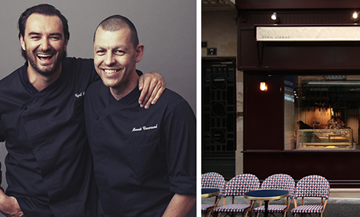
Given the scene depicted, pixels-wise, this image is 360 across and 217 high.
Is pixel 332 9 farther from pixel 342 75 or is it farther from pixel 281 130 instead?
pixel 281 130

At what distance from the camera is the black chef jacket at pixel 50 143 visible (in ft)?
12.7

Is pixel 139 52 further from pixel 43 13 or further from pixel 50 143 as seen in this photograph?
pixel 50 143

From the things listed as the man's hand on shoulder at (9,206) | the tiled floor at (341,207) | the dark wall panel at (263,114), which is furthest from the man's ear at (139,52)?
the dark wall panel at (263,114)

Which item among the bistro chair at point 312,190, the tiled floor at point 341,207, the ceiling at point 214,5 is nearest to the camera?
the bistro chair at point 312,190

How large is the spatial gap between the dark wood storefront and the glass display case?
6.9 inches

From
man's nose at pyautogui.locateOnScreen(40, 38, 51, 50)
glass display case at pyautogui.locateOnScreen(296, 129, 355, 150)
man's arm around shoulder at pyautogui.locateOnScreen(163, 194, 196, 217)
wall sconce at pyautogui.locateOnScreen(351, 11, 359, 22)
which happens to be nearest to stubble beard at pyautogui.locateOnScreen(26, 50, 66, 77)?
man's nose at pyautogui.locateOnScreen(40, 38, 51, 50)

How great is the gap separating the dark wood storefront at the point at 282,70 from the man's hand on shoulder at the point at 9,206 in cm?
801

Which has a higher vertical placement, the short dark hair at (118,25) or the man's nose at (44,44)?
the short dark hair at (118,25)

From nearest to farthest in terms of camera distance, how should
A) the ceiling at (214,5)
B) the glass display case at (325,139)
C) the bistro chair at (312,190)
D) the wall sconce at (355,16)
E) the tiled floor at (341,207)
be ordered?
1. the bistro chair at (312,190)
2. the tiled floor at (341,207)
3. the wall sconce at (355,16)
4. the glass display case at (325,139)
5. the ceiling at (214,5)

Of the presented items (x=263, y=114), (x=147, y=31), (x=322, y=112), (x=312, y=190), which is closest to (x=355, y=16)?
(x=322, y=112)

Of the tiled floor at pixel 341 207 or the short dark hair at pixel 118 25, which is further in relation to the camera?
the tiled floor at pixel 341 207

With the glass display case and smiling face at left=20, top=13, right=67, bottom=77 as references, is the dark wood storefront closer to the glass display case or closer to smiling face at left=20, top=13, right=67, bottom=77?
the glass display case

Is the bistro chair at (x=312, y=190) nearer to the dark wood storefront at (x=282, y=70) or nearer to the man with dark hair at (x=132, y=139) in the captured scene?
the dark wood storefront at (x=282, y=70)

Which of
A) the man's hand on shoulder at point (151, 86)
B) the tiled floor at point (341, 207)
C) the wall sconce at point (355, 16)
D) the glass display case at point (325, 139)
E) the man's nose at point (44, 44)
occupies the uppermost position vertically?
the wall sconce at point (355, 16)
